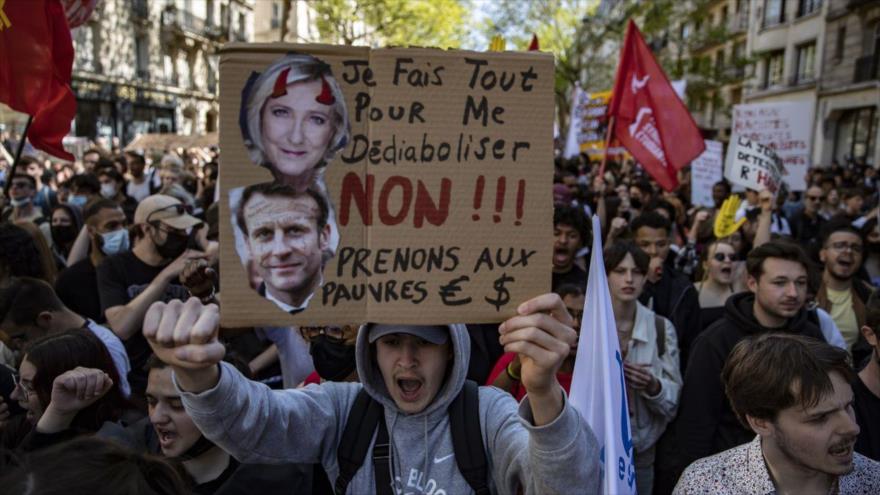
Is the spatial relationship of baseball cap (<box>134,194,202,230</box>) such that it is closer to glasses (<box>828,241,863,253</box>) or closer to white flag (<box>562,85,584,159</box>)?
glasses (<box>828,241,863,253</box>)

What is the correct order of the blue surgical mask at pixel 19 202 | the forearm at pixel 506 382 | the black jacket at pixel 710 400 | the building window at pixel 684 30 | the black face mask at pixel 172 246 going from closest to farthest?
the forearm at pixel 506 382 < the black jacket at pixel 710 400 < the black face mask at pixel 172 246 < the blue surgical mask at pixel 19 202 < the building window at pixel 684 30

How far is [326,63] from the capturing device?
1.71 metres

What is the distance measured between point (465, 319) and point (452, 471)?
0.50 metres

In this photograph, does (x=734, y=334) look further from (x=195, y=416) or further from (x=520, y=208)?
(x=195, y=416)

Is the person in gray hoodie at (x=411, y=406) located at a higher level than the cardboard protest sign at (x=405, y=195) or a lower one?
lower

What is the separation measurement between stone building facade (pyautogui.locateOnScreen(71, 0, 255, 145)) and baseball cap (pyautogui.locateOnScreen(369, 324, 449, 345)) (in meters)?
28.7

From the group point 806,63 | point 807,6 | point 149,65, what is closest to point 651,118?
point 806,63

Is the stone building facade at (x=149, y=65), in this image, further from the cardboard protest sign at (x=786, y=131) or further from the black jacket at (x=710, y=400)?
the black jacket at (x=710, y=400)

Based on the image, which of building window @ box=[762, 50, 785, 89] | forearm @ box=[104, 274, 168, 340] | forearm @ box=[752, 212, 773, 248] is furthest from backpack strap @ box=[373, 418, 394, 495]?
building window @ box=[762, 50, 785, 89]

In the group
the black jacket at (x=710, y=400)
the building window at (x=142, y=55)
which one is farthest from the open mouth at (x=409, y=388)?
the building window at (x=142, y=55)

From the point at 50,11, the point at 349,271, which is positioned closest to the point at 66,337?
the point at 349,271

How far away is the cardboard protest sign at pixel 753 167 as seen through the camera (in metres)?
7.51

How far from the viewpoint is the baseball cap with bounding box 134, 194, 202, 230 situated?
4406mm

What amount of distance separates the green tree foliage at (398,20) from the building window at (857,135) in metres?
16.2
